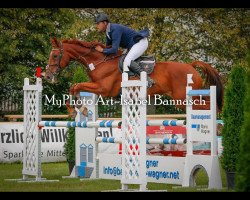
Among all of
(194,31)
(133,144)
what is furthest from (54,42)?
(194,31)

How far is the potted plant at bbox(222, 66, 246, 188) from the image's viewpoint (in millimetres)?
9695

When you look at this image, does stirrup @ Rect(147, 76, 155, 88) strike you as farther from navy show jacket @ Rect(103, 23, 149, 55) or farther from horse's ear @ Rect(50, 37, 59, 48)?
horse's ear @ Rect(50, 37, 59, 48)

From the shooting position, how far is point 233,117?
32.0 feet

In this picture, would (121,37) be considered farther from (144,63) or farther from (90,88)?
(90,88)

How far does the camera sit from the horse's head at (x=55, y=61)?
39.8ft

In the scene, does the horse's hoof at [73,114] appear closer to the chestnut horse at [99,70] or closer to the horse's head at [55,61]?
the chestnut horse at [99,70]

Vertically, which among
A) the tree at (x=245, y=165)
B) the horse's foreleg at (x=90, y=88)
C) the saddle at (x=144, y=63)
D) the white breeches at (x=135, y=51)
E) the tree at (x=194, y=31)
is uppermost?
the tree at (x=194, y=31)

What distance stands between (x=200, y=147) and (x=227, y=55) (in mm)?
15411

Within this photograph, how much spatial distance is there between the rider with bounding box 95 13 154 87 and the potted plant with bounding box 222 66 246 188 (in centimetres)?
216

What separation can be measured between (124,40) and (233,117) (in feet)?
9.57

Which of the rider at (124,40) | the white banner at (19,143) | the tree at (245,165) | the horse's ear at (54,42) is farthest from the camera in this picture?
the white banner at (19,143)

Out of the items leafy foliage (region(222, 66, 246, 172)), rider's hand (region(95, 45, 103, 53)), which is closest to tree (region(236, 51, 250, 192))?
leafy foliage (region(222, 66, 246, 172))

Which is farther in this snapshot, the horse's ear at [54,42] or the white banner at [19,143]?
the white banner at [19,143]

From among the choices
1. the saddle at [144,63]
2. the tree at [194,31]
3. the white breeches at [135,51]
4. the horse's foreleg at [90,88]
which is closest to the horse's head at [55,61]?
the horse's foreleg at [90,88]
